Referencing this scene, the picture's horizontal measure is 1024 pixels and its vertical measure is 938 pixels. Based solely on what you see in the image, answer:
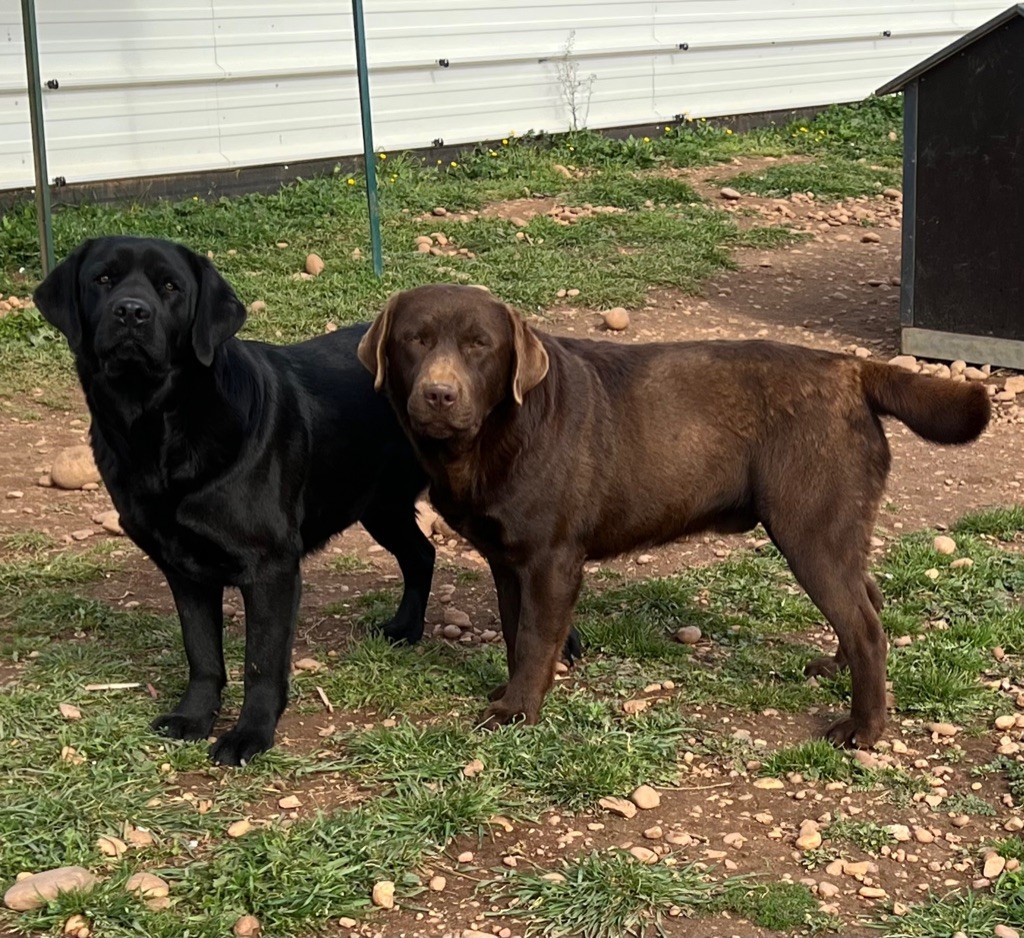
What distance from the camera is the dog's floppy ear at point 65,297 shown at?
446 centimetres

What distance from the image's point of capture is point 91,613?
5.67 m

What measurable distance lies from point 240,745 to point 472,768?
0.71 meters


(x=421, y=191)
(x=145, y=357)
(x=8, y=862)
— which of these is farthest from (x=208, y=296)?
(x=421, y=191)

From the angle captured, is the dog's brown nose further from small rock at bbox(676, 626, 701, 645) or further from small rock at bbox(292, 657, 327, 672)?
small rock at bbox(676, 626, 701, 645)

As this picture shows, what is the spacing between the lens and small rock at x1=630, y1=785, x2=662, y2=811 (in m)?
4.28

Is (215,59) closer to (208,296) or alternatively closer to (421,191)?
(421,191)

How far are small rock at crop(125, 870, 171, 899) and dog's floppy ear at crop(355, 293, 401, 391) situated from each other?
Result: 1659mm

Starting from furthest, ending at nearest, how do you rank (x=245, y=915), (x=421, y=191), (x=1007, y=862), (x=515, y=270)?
(x=421, y=191)
(x=515, y=270)
(x=1007, y=862)
(x=245, y=915)

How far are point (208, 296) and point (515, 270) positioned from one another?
5946 mm

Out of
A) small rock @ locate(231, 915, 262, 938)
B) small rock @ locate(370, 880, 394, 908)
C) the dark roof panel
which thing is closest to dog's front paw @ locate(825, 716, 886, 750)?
small rock @ locate(370, 880, 394, 908)

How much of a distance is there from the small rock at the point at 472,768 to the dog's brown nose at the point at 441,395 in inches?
41.8

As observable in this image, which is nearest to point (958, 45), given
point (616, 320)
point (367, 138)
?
point (616, 320)

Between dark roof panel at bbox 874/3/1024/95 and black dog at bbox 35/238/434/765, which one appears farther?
dark roof panel at bbox 874/3/1024/95

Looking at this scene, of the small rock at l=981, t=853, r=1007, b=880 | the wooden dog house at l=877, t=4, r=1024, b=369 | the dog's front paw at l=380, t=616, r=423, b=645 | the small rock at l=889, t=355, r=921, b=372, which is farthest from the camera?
the small rock at l=889, t=355, r=921, b=372
